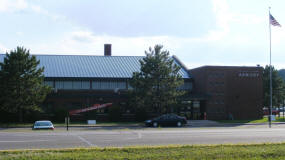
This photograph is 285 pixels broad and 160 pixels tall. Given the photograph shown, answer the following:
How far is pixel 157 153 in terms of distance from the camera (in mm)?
13891

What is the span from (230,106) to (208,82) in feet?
14.3

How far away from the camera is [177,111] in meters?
49.3

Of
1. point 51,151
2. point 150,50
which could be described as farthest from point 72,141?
point 150,50

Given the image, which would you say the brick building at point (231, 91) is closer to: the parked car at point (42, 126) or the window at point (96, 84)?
the window at point (96, 84)

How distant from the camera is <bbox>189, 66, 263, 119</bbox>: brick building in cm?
4934

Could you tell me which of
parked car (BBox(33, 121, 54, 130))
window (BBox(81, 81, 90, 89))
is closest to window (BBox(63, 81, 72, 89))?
window (BBox(81, 81, 90, 89))

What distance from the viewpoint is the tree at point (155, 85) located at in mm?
42625

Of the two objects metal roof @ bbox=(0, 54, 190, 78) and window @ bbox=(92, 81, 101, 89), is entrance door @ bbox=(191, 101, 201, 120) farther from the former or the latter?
window @ bbox=(92, 81, 101, 89)

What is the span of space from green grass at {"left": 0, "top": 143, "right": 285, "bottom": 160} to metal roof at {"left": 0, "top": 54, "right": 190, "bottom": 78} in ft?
118

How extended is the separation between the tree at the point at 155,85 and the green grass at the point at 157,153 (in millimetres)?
27149

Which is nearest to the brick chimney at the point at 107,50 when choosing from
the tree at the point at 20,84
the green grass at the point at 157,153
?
the tree at the point at 20,84

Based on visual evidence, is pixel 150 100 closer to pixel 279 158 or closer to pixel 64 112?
pixel 64 112

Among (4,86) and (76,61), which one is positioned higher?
(76,61)

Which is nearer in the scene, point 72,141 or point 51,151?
point 51,151
